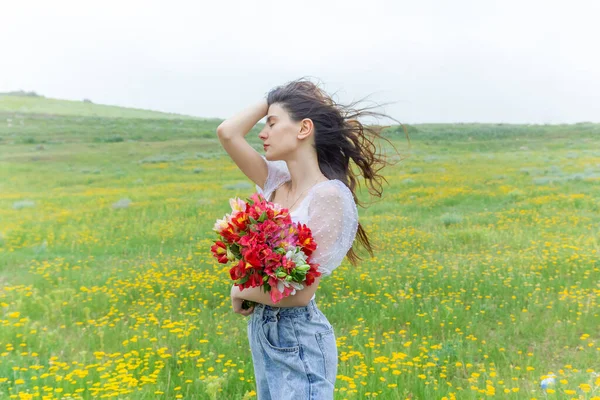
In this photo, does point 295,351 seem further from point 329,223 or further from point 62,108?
point 62,108

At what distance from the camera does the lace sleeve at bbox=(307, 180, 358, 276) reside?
6.98 ft

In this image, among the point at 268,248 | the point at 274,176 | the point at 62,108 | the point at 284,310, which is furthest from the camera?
the point at 62,108

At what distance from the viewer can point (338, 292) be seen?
19.7ft

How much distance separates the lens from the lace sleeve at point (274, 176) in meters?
2.65

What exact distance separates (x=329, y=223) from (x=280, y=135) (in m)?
0.48

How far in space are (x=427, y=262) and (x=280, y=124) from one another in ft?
17.4

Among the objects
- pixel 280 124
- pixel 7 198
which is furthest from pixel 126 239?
pixel 280 124

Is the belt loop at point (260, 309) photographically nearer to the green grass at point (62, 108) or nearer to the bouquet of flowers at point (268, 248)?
the bouquet of flowers at point (268, 248)

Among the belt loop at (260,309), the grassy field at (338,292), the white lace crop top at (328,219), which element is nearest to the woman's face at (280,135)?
the white lace crop top at (328,219)

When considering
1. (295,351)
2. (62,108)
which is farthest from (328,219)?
(62,108)

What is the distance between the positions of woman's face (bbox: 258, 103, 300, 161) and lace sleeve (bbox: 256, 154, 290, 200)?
1.02ft

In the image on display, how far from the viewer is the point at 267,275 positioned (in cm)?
197

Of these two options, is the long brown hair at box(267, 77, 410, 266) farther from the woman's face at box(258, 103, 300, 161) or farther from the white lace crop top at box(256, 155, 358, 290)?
the white lace crop top at box(256, 155, 358, 290)

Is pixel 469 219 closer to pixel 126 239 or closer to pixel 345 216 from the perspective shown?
pixel 126 239
